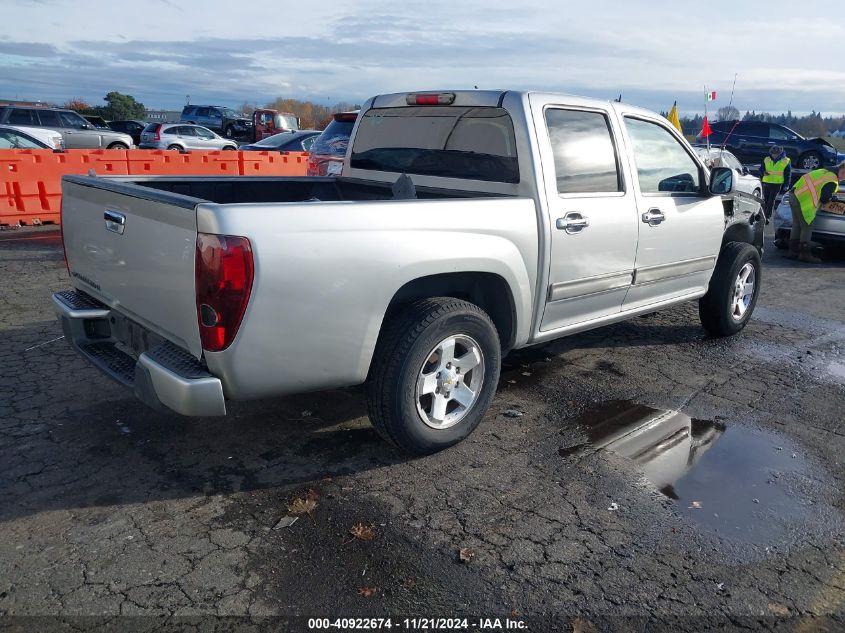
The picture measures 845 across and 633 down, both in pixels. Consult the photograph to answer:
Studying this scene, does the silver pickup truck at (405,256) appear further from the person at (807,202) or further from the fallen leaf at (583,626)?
the person at (807,202)

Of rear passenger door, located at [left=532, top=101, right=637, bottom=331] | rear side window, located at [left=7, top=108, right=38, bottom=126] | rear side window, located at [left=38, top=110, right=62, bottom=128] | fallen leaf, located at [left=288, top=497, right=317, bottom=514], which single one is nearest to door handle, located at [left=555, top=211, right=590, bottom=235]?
rear passenger door, located at [left=532, top=101, right=637, bottom=331]

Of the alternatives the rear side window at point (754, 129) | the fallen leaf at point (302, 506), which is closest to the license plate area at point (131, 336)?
the fallen leaf at point (302, 506)

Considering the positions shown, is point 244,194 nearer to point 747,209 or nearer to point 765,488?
point 765,488

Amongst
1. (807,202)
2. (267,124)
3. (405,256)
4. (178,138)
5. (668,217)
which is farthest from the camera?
(267,124)

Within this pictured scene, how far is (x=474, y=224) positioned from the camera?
3721 mm

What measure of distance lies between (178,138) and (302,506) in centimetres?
2394

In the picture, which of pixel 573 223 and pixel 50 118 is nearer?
pixel 573 223

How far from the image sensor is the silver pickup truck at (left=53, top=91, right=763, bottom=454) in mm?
3041

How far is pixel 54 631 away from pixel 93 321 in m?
1.86

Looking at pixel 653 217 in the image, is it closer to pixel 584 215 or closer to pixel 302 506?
pixel 584 215

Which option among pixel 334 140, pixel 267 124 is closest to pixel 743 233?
pixel 334 140

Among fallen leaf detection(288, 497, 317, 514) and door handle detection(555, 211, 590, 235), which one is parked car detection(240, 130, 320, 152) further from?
fallen leaf detection(288, 497, 317, 514)

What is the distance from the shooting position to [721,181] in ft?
17.6

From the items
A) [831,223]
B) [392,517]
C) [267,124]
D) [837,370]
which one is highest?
[267,124]
